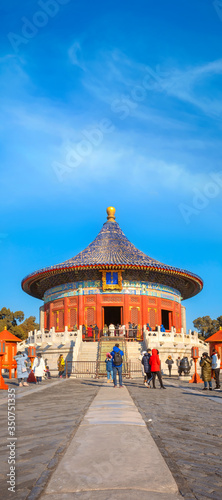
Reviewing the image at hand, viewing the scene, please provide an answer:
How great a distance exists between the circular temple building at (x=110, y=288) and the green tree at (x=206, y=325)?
30506mm

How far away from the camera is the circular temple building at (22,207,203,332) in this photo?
110 feet

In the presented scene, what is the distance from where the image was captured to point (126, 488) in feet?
10.4

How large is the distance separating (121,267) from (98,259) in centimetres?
215

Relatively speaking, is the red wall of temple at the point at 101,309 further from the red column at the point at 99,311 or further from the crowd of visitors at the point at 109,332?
the crowd of visitors at the point at 109,332

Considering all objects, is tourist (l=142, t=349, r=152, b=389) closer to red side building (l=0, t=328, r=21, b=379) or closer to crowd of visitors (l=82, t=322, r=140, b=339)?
red side building (l=0, t=328, r=21, b=379)

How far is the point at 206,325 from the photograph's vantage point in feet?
225

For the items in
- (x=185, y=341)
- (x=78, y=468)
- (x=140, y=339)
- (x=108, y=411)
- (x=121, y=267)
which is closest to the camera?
(x=78, y=468)

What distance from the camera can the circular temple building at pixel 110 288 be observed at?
33.4 metres

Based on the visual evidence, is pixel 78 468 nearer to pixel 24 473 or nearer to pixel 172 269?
pixel 24 473

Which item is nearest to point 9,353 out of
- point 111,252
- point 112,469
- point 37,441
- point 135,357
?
point 135,357

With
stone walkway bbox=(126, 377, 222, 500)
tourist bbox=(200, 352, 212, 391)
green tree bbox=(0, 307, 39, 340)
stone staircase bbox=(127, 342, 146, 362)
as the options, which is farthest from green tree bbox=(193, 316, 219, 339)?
stone walkway bbox=(126, 377, 222, 500)

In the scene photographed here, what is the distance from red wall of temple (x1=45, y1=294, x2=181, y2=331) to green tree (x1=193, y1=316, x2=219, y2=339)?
1327 inches

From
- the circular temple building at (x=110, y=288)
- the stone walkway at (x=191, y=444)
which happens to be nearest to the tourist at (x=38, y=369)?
the stone walkway at (x=191, y=444)

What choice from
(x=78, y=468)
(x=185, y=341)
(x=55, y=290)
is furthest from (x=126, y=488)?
(x=55, y=290)
